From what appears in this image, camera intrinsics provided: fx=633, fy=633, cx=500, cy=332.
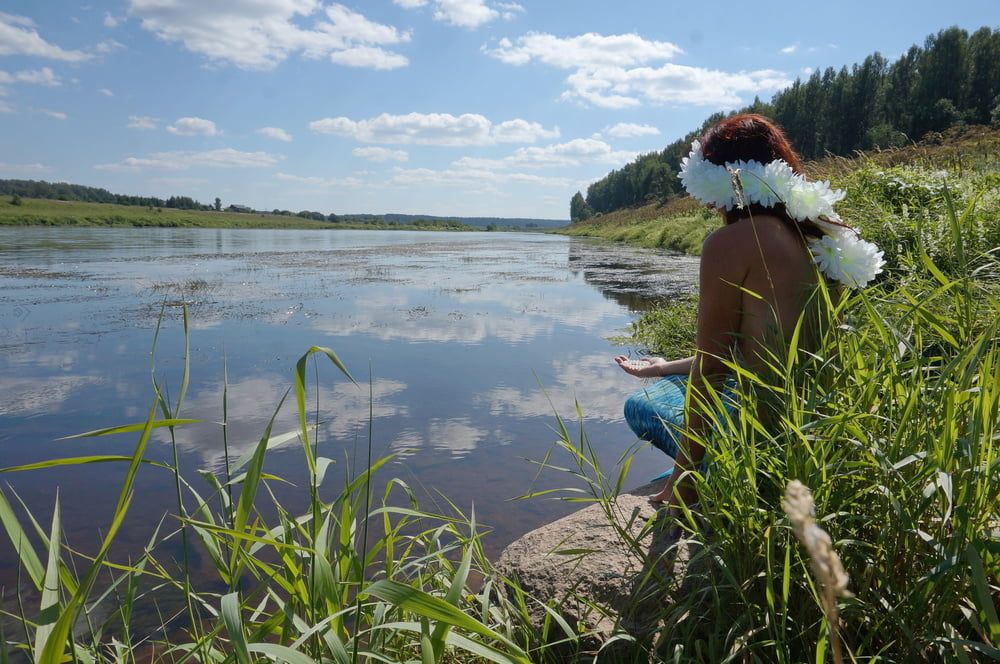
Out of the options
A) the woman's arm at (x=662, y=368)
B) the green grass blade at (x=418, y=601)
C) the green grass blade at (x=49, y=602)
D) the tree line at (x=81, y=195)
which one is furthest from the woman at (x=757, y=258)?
the tree line at (x=81, y=195)

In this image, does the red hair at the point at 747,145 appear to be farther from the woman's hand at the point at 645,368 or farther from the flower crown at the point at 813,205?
the woman's hand at the point at 645,368

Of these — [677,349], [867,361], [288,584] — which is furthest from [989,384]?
[677,349]

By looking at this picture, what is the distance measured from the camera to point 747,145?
8.05ft

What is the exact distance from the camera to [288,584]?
149 centimetres

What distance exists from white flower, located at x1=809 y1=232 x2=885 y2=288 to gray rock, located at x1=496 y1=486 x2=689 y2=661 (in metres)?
1.06

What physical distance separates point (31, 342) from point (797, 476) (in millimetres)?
8510

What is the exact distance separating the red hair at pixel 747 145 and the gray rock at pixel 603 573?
127cm

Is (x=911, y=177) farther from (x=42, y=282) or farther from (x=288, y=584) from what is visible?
(x=42, y=282)

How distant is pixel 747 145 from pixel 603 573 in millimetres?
1680

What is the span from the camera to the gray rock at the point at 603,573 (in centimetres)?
176

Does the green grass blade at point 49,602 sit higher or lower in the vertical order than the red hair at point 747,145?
lower

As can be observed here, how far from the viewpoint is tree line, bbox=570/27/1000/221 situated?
160ft

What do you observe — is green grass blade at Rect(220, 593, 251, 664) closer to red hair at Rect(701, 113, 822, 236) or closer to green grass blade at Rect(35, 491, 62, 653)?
green grass blade at Rect(35, 491, 62, 653)

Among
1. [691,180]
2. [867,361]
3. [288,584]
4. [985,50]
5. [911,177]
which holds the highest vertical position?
[985,50]
